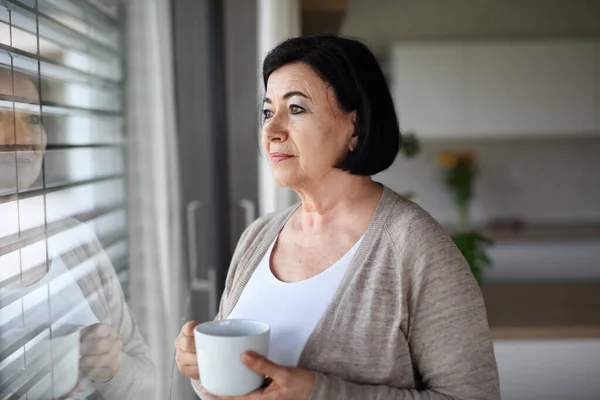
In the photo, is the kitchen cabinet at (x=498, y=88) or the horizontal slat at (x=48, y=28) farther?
the kitchen cabinet at (x=498, y=88)

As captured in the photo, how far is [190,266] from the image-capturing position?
5.90ft

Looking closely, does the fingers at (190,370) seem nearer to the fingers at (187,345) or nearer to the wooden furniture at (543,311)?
the fingers at (187,345)

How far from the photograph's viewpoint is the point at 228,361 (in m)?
0.69

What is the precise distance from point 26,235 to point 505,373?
1.74 meters

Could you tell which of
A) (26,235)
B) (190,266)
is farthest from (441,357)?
(190,266)

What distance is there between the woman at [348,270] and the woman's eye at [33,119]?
333 millimetres

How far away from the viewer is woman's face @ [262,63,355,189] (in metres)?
0.87

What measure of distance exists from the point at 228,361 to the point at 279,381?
0.07m

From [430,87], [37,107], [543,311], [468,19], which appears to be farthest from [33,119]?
[468,19]

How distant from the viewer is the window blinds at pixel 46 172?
57 cm

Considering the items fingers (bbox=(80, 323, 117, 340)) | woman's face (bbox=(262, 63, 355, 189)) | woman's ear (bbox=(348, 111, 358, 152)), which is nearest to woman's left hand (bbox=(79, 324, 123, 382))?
fingers (bbox=(80, 323, 117, 340))

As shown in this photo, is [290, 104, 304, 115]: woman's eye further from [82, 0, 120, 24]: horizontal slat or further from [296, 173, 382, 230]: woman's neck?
[82, 0, 120, 24]: horizontal slat

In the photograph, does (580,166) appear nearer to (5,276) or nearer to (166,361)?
(166,361)

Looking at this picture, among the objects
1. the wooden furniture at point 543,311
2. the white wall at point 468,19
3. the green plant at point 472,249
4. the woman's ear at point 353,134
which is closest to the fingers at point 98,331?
the woman's ear at point 353,134
